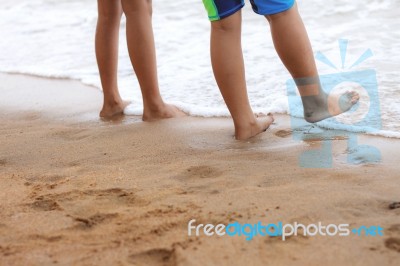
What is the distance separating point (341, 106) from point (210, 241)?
141cm

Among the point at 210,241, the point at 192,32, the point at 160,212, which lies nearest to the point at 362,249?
the point at 210,241

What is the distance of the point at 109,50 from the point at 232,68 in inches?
36.6

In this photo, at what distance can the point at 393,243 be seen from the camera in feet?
5.42

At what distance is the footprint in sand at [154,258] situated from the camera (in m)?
1.64

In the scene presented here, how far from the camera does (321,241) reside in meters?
1.68

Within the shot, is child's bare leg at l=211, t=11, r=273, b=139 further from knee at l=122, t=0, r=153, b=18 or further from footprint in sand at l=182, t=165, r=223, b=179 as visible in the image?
knee at l=122, t=0, r=153, b=18

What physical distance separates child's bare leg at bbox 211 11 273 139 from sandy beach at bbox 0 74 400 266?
9 centimetres

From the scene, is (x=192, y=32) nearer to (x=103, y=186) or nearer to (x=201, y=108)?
(x=201, y=108)

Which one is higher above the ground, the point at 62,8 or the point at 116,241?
the point at 62,8

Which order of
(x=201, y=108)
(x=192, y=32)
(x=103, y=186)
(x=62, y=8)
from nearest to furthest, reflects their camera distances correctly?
1. (x=103, y=186)
2. (x=201, y=108)
3. (x=192, y=32)
4. (x=62, y=8)

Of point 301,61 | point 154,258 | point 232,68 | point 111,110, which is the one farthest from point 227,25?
point 154,258

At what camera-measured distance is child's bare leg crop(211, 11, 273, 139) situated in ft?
8.54

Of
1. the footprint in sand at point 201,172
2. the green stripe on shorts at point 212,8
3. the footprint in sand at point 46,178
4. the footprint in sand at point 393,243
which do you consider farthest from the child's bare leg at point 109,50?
the footprint in sand at point 393,243

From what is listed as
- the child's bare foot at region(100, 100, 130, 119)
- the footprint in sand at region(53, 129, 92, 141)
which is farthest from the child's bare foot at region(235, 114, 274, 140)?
the child's bare foot at region(100, 100, 130, 119)
